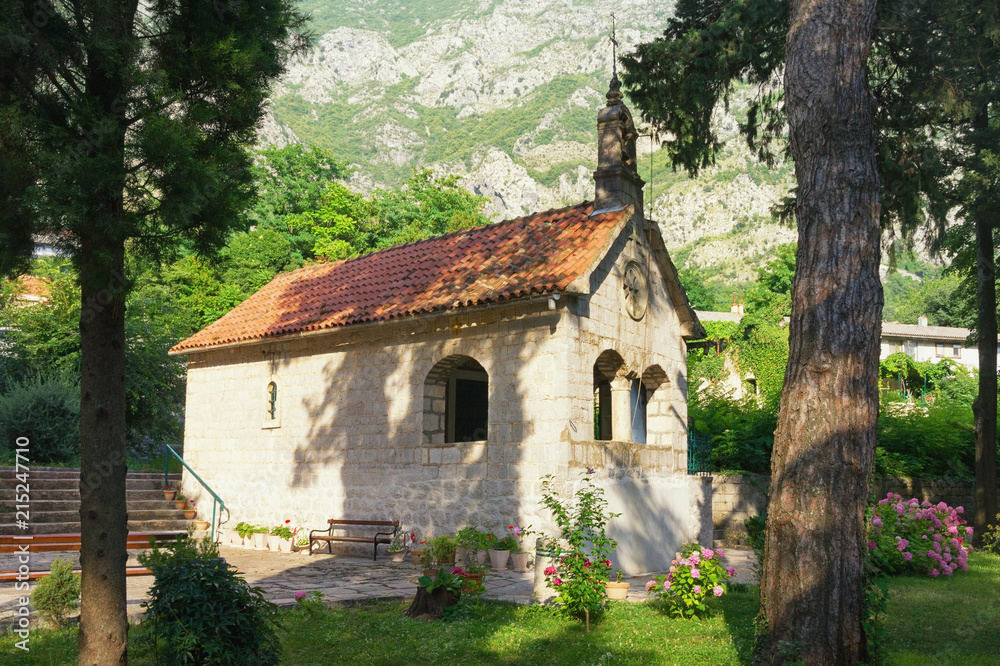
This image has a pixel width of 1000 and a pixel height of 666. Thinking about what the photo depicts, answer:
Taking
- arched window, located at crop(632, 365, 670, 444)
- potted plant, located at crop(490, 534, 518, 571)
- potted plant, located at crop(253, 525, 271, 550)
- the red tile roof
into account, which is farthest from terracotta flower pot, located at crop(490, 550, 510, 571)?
potted plant, located at crop(253, 525, 271, 550)

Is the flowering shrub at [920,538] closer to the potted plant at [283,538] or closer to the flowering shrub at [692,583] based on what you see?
the flowering shrub at [692,583]

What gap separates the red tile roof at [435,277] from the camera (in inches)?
491

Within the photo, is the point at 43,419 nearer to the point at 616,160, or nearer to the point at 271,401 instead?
the point at 271,401

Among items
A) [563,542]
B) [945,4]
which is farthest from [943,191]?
[563,542]

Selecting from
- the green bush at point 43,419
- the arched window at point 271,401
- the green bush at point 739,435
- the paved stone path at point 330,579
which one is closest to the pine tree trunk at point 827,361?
the paved stone path at point 330,579

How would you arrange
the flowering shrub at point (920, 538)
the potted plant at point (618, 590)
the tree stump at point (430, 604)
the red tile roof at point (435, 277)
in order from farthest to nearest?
the red tile roof at point (435, 277)
the flowering shrub at point (920, 538)
the potted plant at point (618, 590)
the tree stump at point (430, 604)

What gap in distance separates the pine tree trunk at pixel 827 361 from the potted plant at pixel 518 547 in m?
5.92

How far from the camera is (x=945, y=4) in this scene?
1299cm

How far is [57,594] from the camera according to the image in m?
7.44

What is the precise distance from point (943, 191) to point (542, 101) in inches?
5250

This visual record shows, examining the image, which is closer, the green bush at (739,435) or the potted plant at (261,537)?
the potted plant at (261,537)

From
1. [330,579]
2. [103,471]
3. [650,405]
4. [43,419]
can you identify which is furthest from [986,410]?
[43,419]

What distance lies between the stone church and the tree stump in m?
3.49

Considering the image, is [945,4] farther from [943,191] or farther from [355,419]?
[355,419]
